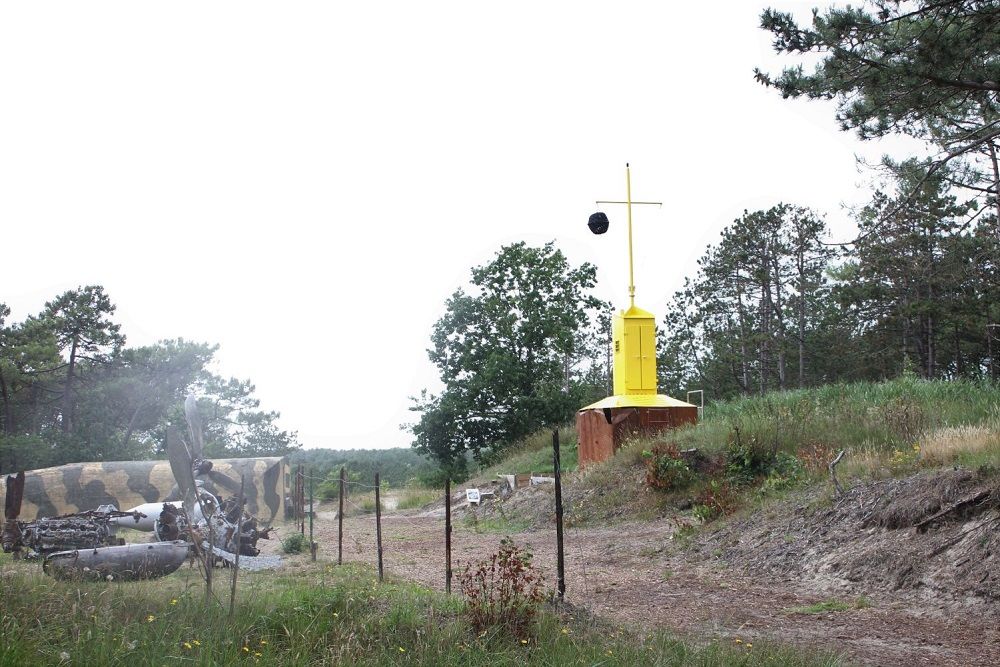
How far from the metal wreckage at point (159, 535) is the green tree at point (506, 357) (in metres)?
24.6

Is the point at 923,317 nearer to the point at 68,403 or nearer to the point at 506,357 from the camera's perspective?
the point at 506,357

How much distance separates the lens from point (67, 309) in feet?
114

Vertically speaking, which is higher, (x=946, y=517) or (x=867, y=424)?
(x=867, y=424)

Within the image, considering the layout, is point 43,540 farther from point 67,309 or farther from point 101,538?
point 67,309

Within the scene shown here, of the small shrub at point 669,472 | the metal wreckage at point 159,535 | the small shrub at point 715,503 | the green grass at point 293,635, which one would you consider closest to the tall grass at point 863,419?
the small shrub at point 669,472

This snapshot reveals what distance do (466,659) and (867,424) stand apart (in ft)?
44.7

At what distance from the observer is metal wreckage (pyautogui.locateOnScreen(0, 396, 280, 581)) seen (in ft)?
27.0

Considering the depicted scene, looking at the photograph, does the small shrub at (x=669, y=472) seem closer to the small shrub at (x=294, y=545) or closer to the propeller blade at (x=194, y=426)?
the small shrub at (x=294, y=545)

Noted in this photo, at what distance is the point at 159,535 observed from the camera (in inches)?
520

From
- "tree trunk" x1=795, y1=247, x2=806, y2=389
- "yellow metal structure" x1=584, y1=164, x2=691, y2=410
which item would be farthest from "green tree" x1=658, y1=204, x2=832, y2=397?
"yellow metal structure" x1=584, y1=164, x2=691, y2=410

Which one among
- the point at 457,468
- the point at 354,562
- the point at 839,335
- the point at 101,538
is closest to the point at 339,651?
the point at 354,562

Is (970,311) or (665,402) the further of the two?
(970,311)

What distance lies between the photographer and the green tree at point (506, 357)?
41.4 meters

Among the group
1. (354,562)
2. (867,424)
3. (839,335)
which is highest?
(839,335)
